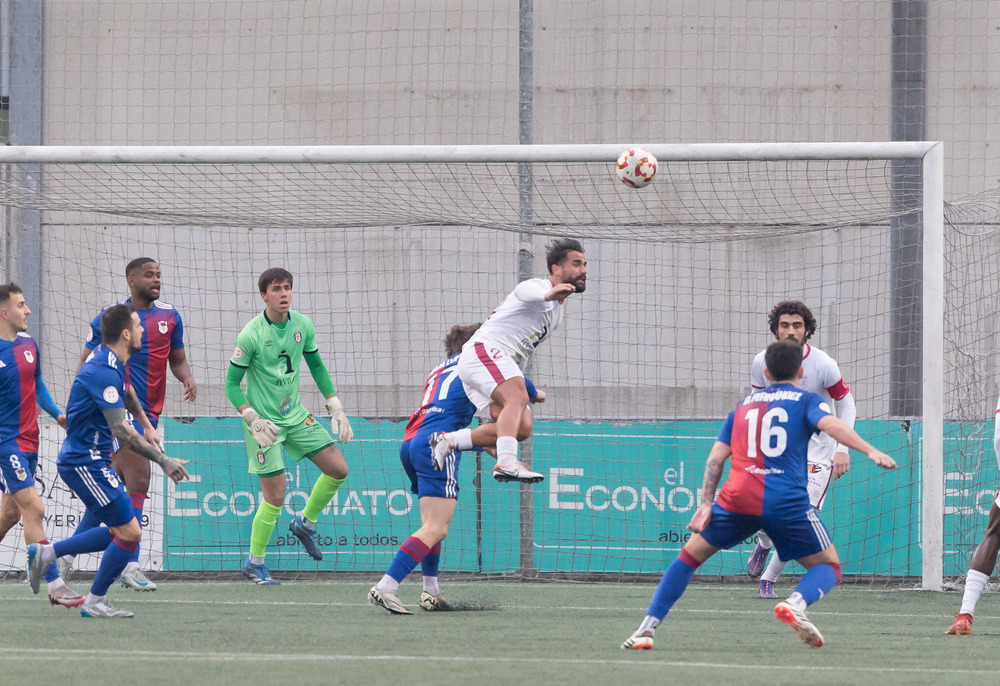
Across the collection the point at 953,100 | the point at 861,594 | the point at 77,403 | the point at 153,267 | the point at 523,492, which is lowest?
the point at 861,594

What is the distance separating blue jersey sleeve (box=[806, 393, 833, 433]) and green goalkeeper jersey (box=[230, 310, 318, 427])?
4.31m

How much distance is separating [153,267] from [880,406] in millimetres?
6518

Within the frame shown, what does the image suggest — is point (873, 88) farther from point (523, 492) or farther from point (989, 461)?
point (523, 492)

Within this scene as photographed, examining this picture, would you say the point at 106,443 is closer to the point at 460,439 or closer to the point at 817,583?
the point at 460,439

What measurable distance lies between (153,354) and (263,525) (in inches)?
57.9

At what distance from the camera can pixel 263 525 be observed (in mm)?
8930

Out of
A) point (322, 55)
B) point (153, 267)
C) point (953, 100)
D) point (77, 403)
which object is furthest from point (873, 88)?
point (77, 403)

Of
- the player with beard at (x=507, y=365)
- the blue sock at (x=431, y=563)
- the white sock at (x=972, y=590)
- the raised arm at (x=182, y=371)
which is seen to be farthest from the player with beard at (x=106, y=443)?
the white sock at (x=972, y=590)

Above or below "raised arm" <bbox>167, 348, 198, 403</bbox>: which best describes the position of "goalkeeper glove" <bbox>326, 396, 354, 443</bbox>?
below

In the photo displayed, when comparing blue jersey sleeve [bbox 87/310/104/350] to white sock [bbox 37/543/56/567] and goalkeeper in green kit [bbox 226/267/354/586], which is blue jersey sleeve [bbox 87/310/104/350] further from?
white sock [bbox 37/543/56/567]

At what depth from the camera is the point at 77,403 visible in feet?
22.2

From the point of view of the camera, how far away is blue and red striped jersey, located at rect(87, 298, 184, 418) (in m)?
8.66

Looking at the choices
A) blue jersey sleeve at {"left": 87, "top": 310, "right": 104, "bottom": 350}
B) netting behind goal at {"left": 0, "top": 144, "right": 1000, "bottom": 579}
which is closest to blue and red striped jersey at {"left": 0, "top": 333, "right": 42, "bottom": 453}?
blue jersey sleeve at {"left": 87, "top": 310, "right": 104, "bottom": 350}

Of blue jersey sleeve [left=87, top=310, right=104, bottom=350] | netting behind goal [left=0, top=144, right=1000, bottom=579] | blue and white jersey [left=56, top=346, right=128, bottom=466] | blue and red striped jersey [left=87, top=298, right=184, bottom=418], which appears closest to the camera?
blue and white jersey [left=56, top=346, right=128, bottom=466]
